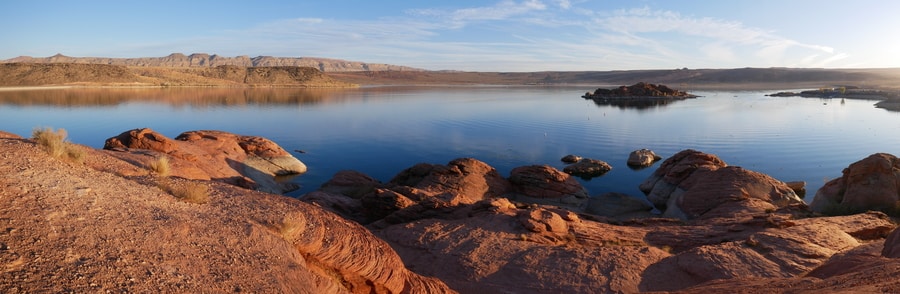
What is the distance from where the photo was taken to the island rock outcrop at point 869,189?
1413 cm

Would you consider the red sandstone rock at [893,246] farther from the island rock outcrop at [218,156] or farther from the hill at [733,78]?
the hill at [733,78]

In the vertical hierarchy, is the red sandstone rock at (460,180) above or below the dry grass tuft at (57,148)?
below

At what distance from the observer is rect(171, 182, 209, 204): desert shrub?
7531 millimetres

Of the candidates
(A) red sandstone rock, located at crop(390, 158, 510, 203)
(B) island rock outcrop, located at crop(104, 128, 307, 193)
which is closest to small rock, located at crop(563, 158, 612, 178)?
(A) red sandstone rock, located at crop(390, 158, 510, 203)

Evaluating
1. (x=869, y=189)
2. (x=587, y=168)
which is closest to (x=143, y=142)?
(x=587, y=168)

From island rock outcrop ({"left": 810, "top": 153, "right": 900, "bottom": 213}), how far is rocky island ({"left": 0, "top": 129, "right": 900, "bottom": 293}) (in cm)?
4

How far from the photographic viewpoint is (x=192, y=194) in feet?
24.7

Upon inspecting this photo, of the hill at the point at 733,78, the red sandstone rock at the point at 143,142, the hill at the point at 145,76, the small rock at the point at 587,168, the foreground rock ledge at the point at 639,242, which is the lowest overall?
the small rock at the point at 587,168

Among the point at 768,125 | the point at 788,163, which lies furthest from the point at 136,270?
the point at 768,125

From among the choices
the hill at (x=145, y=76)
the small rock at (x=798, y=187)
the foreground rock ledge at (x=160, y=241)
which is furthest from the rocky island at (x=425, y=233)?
the hill at (x=145, y=76)

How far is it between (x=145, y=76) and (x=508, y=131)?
89.3 m

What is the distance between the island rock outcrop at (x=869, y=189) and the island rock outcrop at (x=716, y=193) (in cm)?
103

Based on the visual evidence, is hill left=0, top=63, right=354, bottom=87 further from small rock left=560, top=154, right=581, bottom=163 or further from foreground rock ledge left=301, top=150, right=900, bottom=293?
foreground rock ledge left=301, top=150, right=900, bottom=293

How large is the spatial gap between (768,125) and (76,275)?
45.3m
